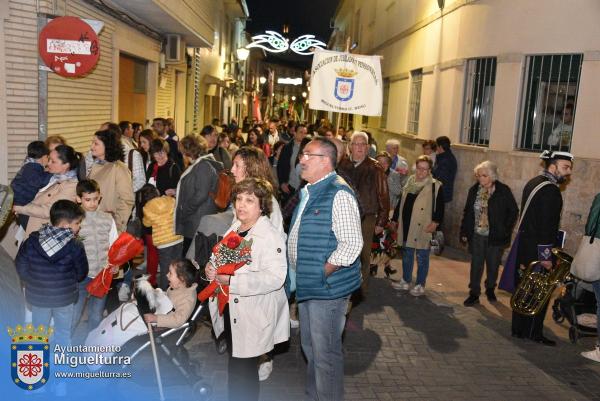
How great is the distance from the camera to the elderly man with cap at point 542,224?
6.81 meters

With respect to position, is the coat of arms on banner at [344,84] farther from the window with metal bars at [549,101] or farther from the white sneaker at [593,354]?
the white sneaker at [593,354]

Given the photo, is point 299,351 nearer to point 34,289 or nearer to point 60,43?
point 34,289

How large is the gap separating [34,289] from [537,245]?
211 inches

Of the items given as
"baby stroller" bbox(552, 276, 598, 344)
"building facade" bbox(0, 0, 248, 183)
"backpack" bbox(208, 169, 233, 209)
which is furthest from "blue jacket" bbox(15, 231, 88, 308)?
"baby stroller" bbox(552, 276, 598, 344)

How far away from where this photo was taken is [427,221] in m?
8.27

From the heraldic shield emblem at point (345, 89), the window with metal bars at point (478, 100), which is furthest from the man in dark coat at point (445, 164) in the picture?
the heraldic shield emblem at point (345, 89)

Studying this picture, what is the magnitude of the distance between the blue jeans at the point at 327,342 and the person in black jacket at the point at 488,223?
380 cm

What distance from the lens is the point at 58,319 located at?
16.4 ft

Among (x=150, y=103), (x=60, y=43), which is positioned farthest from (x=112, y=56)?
(x=60, y=43)

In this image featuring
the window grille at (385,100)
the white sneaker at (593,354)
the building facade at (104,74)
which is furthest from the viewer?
the window grille at (385,100)

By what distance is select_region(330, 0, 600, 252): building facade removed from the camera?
376 inches

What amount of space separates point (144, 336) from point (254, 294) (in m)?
1.35

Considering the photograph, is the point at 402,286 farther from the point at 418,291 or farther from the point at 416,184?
the point at 416,184

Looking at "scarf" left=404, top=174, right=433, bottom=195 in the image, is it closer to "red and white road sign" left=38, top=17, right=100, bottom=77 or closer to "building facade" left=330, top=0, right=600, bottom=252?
"building facade" left=330, top=0, right=600, bottom=252
